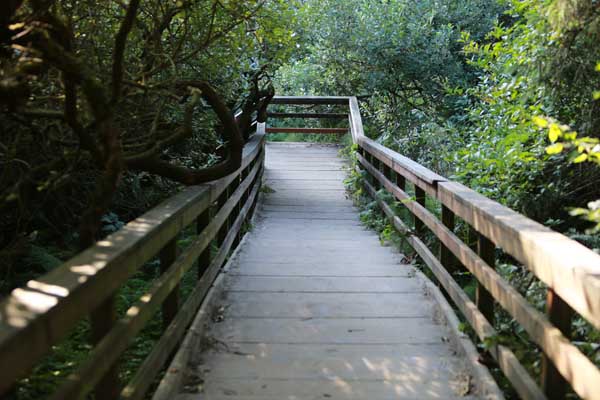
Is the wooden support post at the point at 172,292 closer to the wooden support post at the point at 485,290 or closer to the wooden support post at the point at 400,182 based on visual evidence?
the wooden support post at the point at 485,290

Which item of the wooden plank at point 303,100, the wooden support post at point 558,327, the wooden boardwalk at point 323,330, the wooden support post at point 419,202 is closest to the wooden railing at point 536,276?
the wooden support post at point 558,327

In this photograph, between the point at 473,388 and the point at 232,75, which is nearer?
the point at 473,388

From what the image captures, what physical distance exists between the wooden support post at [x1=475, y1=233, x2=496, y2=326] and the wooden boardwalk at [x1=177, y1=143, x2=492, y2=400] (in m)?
0.32

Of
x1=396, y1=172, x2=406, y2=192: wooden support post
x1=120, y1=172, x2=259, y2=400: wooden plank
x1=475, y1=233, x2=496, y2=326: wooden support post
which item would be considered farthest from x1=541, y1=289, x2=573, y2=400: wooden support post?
x1=396, y1=172, x2=406, y2=192: wooden support post

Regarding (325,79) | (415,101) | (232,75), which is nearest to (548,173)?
(232,75)

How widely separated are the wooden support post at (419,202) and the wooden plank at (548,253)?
1.75 m

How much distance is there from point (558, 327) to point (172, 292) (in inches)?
77.1

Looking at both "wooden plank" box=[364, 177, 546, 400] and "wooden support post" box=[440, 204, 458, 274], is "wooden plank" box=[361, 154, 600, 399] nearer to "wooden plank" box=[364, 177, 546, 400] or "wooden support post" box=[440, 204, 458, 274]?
"wooden plank" box=[364, 177, 546, 400]

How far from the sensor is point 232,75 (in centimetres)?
738

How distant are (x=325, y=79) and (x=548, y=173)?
10928 millimetres

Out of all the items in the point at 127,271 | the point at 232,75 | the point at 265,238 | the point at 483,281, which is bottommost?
the point at 265,238

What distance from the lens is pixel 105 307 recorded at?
2475 mm

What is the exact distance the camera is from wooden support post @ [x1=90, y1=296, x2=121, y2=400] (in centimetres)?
246

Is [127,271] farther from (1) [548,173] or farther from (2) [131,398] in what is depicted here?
(1) [548,173]
